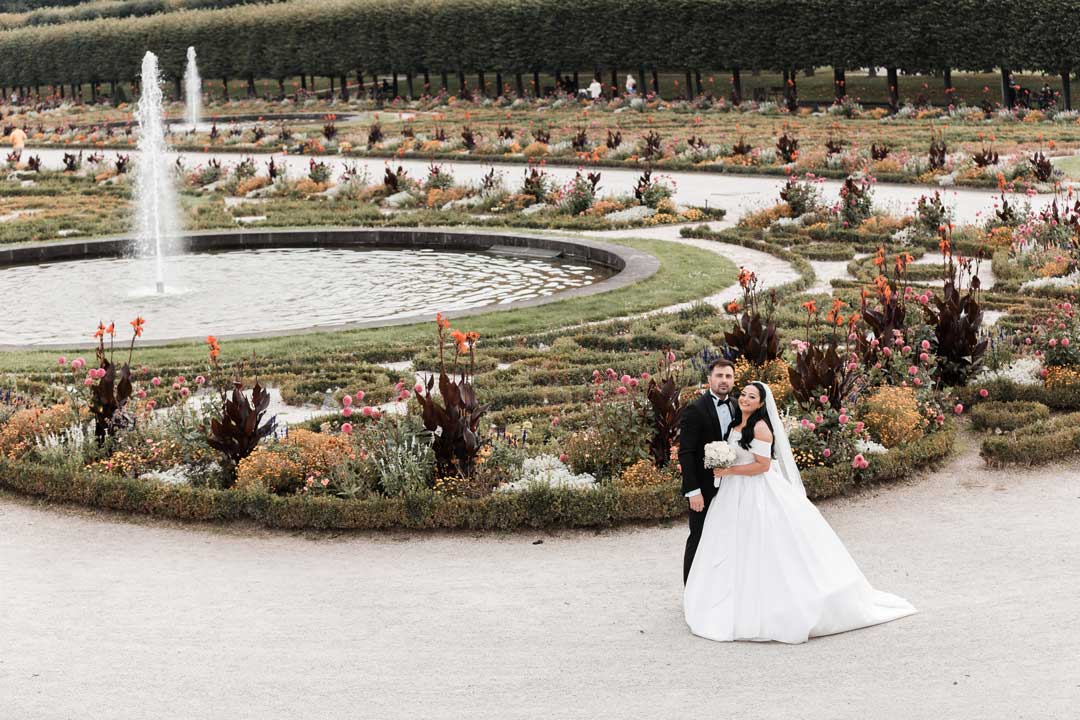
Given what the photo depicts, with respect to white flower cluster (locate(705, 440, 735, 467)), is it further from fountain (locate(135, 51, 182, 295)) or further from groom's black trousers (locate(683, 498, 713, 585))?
fountain (locate(135, 51, 182, 295))

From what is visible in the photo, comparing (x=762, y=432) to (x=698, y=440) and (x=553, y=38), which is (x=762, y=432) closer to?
(x=698, y=440)

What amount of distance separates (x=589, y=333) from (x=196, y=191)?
17.0 m

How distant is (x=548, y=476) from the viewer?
9.19m

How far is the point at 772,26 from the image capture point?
4491cm

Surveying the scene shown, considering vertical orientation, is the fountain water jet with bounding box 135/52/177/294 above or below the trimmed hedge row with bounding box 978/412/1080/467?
above

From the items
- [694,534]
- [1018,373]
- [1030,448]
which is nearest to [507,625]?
[694,534]

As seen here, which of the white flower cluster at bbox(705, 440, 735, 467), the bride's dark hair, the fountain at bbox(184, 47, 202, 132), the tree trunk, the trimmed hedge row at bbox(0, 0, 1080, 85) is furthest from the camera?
the fountain at bbox(184, 47, 202, 132)

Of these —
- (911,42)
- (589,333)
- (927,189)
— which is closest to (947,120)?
(911,42)

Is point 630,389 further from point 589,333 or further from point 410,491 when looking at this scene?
A: point 589,333

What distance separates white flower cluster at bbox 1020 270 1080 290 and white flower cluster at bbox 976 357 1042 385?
3.79 m

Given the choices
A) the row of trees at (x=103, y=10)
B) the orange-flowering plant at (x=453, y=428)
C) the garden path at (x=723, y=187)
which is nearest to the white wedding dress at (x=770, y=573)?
the orange-flowering plant at (x=453, y=428)

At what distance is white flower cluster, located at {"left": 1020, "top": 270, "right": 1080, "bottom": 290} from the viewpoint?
1511 centimetres

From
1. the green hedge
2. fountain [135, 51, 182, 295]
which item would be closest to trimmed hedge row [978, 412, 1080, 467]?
the green hedge

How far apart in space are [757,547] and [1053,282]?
9477 mm
